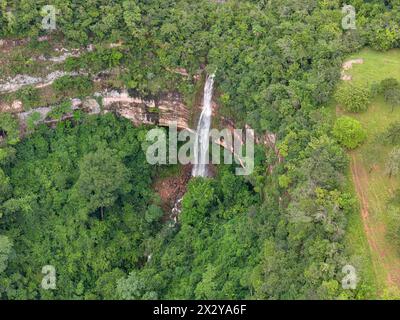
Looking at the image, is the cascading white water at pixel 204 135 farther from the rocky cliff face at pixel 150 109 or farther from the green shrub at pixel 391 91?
the green shrub at pixel 391 91

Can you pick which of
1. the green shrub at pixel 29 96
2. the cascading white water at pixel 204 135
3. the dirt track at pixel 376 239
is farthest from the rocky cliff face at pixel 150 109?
the dirt track at pixel 376 239

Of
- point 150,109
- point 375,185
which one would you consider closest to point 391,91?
point 375,185

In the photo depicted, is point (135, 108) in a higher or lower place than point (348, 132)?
higher

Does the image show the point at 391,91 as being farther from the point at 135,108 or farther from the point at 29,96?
the point at 29,96

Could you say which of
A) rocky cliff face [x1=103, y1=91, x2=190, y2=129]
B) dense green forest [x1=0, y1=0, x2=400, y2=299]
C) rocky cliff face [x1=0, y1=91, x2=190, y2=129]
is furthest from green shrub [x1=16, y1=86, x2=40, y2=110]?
rocky cliff face [x1=103, y1=91, x2=190, y2=129]

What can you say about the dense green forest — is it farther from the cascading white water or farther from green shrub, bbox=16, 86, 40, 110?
the cascading white water
